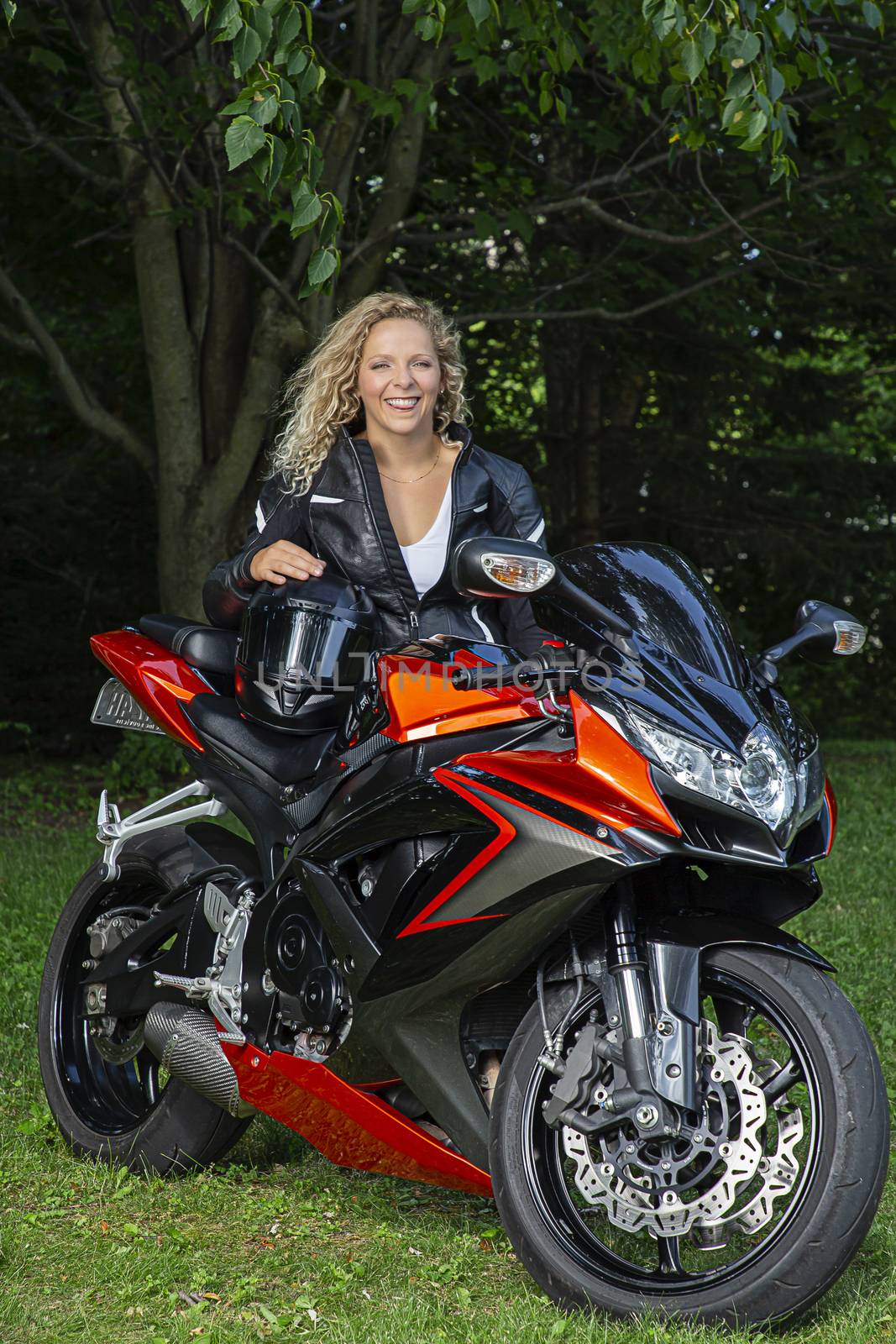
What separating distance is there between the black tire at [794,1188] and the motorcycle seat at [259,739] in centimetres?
81

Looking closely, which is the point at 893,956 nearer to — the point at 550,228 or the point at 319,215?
the point at 319,215

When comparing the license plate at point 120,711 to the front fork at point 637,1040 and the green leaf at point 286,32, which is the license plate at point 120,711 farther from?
the green leaf at point 286,32

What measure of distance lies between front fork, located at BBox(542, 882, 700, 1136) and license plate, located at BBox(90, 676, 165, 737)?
1.45 m

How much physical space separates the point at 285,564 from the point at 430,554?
0.37 meters

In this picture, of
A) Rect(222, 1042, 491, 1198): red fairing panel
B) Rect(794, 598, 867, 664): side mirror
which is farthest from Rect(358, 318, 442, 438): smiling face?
Rect(222, 1042, 491, 1198): red fairing panel

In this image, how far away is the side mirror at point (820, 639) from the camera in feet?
8.98

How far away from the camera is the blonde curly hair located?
11.1 feet

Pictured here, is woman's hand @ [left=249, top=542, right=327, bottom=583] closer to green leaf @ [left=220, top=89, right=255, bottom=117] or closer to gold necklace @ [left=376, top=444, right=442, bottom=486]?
gold necklace @ [left=376, top=444, right=442, bottom=486]

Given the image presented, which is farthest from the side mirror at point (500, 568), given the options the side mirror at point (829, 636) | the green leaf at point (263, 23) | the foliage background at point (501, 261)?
the green leaf at point (263, 23)

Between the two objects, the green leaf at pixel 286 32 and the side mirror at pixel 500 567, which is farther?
the green leaf at pixel 286 32

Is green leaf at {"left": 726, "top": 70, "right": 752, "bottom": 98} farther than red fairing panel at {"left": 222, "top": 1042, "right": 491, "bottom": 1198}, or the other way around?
green leaf at {"left": 726, "top": 70, "right": 752, "bottom": 98}

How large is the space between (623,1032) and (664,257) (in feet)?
30.6

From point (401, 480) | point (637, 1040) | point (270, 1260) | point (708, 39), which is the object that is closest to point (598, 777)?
point (637, 1040)

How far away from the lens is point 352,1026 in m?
2.85
